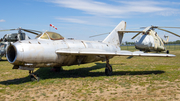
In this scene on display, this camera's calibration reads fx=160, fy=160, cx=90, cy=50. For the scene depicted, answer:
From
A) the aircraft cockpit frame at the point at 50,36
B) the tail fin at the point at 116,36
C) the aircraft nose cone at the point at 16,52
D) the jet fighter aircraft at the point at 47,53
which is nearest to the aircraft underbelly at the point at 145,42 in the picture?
the tail fin at the point at 116,36

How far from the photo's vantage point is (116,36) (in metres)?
16.0

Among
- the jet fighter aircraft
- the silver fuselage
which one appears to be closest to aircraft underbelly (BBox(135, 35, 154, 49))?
the jet fighter aircraft

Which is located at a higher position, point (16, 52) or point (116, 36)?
point (116, 36)

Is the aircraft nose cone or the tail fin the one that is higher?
the tail fin

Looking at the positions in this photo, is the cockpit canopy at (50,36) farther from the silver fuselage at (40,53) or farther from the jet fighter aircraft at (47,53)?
the silver fuselage at (40,53)

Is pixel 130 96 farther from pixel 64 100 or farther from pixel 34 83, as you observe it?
pixel 34 83

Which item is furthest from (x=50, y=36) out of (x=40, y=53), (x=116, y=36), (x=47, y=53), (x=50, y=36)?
(x=116, y=36)

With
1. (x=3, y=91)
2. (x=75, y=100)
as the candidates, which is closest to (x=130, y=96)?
(x=75, y=100)

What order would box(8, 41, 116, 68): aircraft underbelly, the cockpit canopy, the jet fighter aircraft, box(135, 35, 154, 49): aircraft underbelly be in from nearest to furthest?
box(8, 41, 116, 68): aircraft underbelly < the jet fighter aircraft < the cockpit canopy < box(135, 35, 154, 49): aircraft underbelly

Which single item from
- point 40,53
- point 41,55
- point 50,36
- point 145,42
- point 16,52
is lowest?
point 41,55

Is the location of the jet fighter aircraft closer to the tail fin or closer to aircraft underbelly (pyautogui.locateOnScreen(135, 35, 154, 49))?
the tail fin

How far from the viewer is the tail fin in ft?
50.8

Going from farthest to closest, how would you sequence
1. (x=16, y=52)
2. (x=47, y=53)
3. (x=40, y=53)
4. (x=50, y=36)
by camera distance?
(x=50, y=36)
(x=47, y=53)
(x=40, y=53)
(x=16, y=52)

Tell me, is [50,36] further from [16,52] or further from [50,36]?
[16,52]
